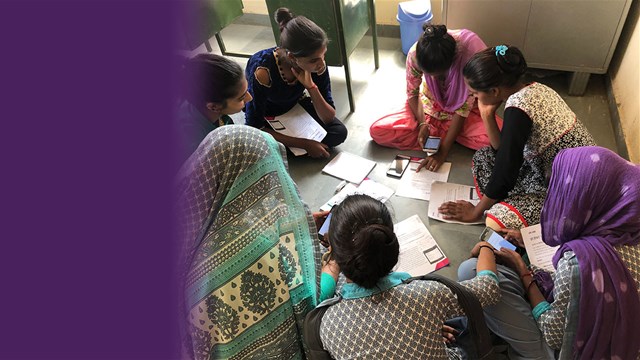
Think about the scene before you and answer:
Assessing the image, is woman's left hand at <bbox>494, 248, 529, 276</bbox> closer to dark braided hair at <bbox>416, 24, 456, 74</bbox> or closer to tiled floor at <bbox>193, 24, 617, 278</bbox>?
tiled floor at <bbox>193, 24, 617, 278</bbox>

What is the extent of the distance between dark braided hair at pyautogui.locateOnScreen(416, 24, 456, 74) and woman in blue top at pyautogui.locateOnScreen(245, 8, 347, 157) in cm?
43

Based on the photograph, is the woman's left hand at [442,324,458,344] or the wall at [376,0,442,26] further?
the wall at [376,0,442,26]

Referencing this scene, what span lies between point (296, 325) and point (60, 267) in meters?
1.23

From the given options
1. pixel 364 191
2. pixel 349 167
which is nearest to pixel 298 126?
pixel 349 167

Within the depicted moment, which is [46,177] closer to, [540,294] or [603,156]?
[603,156]

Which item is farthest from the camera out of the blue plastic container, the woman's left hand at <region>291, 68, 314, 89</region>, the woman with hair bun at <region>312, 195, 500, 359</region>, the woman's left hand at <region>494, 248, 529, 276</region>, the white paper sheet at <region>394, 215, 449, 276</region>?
→ the blue plastic container

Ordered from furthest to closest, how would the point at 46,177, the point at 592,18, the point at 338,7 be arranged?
the point at 338,7 → the point at 592,18 → the point at 46,177

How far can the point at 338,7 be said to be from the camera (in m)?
2.31

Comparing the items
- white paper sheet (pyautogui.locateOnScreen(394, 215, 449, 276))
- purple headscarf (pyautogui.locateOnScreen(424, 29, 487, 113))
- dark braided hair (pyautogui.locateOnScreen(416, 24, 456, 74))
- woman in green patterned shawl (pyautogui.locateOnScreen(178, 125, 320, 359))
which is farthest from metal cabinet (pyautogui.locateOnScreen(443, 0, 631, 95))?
woman in green patterned shawl (pyautogui.locateOnScreen(178, 125, 320, 359))

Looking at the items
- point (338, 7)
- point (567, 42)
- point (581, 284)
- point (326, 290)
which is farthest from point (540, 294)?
point (338, 7)

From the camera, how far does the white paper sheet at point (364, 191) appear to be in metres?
2.11

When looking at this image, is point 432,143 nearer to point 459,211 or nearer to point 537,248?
point 459,211

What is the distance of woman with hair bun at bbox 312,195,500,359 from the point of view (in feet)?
3.52

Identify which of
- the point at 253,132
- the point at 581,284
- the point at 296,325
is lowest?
the point at 296,325
